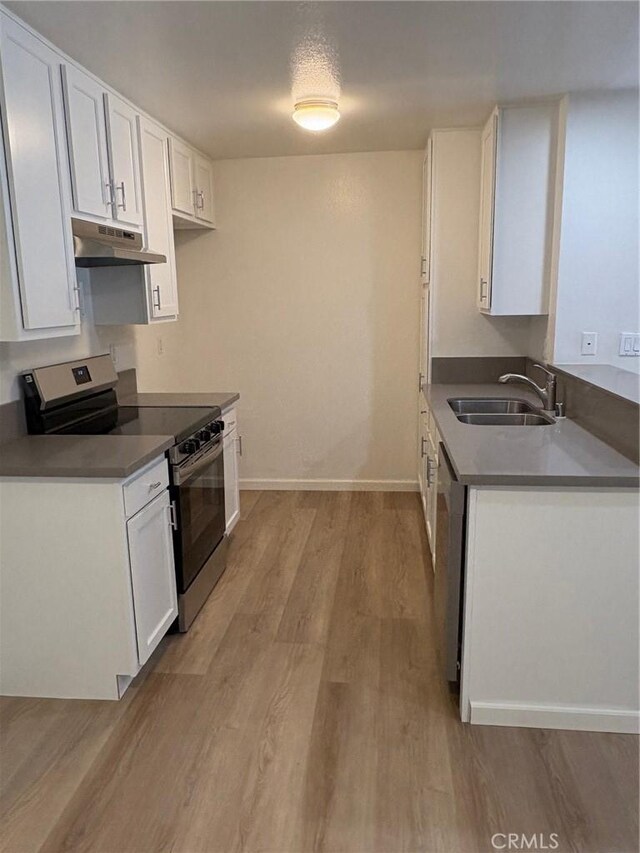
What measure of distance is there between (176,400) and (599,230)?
2418 mm

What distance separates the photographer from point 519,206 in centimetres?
332

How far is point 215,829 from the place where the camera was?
1.76m

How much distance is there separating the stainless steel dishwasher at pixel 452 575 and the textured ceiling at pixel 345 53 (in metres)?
1.59

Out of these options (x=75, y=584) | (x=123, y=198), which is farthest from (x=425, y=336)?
(x=75, y=584)

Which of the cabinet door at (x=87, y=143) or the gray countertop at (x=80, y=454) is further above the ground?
the cabinet door at (x=87, y=143)

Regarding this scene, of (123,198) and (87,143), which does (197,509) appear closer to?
(123,198)

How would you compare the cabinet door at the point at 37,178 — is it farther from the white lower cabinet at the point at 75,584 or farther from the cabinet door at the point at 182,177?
the cabinet door at the point at 182,177

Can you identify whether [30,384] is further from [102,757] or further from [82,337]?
[102,757]

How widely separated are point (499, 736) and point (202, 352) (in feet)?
11.0

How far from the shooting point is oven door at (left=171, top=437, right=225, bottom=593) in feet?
8.76

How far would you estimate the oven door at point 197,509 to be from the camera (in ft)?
8.76

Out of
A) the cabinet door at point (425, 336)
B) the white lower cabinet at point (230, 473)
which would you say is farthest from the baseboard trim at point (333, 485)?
→ the white lower cabinet at point (230, 473)

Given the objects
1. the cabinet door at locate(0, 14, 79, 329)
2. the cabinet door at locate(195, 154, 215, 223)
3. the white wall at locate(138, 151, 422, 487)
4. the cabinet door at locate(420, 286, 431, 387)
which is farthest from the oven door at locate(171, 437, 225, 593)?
the cabinet door at locate(195, 154, 215, 223)

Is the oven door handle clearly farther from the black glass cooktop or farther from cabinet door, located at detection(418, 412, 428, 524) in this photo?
cabinet door, located at detection(418, 412, 428, 524)
